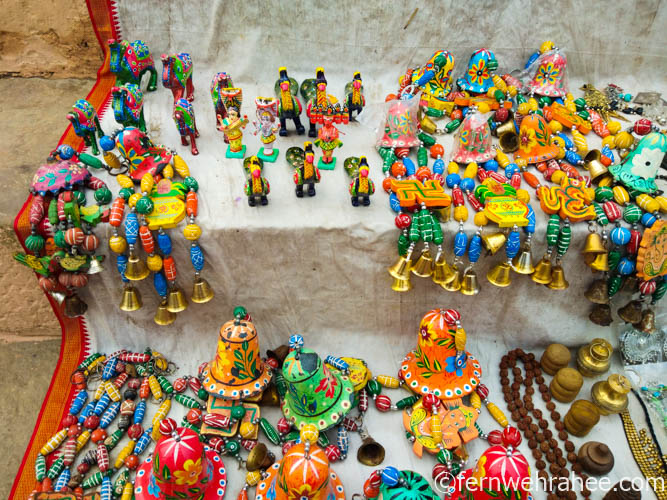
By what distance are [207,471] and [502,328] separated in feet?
5.96

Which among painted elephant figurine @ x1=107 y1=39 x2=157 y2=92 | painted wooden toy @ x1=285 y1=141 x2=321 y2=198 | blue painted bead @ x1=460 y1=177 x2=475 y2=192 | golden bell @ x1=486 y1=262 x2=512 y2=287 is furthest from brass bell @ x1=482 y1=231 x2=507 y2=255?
painted elephant figurine @ x1=107 y1=39 x2=157 y2=92

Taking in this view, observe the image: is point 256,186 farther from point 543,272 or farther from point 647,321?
point 647,321

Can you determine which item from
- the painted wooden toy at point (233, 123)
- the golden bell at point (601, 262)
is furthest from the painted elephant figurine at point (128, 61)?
the golden bell at point (601, 262)

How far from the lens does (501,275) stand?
254 cm

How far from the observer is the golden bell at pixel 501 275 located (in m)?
2.53

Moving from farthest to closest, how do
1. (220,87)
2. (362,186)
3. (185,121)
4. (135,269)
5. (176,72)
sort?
(176,72) < (220,87) < (185,121) < (362,186) < (135,269)

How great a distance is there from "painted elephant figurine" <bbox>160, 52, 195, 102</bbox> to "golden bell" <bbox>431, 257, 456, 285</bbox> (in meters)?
1.89

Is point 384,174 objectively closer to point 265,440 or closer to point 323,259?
point 323,259

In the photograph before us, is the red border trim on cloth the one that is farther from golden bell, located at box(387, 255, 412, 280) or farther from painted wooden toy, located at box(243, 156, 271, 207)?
golden bell, located at box(387, 255, 412, 280)

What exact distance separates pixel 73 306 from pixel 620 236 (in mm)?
2941

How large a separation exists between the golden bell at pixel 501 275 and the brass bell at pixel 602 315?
59 centimetres

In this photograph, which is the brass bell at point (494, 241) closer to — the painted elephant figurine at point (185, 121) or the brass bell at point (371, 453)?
the brass bell at point (371, 453)

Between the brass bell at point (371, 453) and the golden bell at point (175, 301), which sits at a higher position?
the golden bell at point (175, 301)

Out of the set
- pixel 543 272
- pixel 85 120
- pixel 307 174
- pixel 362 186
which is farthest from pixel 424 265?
pixel 85 120
